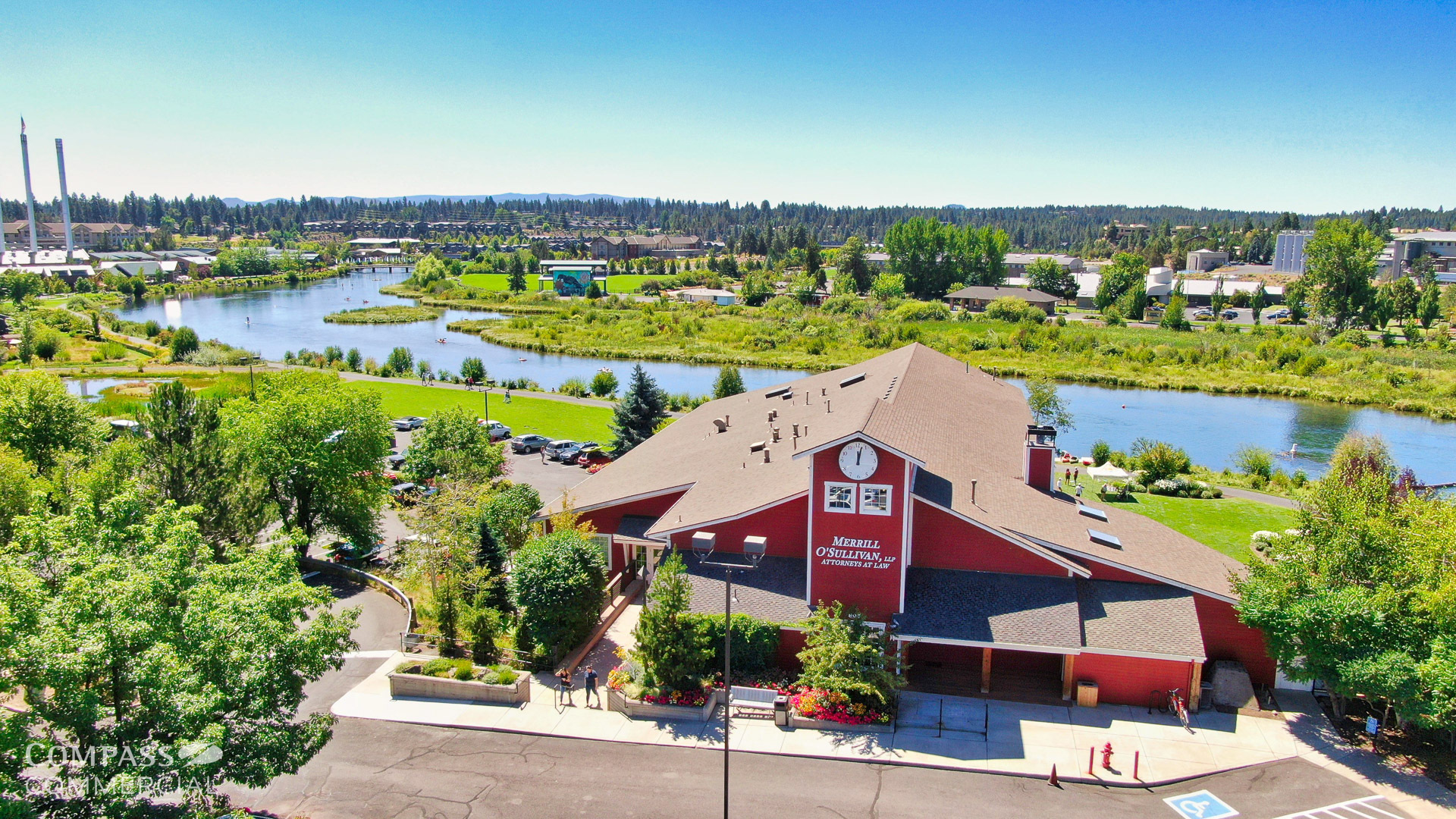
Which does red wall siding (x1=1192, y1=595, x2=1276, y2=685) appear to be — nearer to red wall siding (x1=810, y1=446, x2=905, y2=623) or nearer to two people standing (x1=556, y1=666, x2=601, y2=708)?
red wall siding (x1=810, y1=446, x2=905, y2=623)

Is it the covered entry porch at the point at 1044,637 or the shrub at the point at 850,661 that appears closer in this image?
the shrub at the point at 850,661

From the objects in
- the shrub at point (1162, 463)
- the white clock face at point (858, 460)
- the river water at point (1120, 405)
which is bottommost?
the river water at point (1120, 405)

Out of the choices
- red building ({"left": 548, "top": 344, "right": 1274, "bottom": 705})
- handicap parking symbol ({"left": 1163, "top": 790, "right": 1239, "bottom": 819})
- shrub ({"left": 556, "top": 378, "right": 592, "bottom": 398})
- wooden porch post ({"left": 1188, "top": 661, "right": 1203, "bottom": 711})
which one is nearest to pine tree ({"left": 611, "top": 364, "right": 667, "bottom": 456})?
shrub ({"left": 556, "top": 378, "right": 592, "bottom": 398})

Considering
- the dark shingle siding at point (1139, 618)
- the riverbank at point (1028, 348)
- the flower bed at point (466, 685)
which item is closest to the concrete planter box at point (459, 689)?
the flower bed at point (466, 685)

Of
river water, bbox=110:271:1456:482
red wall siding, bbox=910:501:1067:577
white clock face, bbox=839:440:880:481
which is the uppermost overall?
white clock face, bbox=839:440:880:481

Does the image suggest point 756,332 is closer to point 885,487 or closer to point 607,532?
point 607,532

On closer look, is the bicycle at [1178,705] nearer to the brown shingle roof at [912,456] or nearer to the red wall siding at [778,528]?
the brown shingle roof at [912,456]
